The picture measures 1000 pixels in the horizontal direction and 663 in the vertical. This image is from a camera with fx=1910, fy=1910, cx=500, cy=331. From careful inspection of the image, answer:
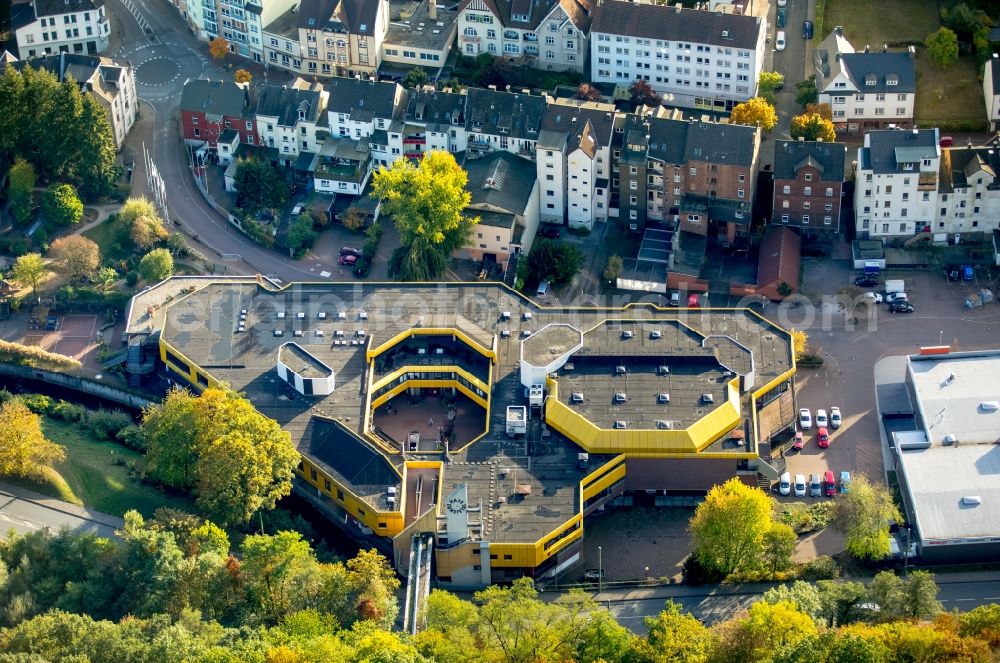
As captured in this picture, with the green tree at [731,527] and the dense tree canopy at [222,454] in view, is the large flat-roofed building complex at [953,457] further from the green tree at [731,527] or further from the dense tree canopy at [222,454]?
the dense tree canopy at [222,454]

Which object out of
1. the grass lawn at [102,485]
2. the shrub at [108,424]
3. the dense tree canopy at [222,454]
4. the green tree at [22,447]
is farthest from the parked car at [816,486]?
the green tree at [22,447]

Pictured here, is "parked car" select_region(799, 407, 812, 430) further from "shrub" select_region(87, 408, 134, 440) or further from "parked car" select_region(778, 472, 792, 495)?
"shrub" select_region(87, 408, 134, 440)

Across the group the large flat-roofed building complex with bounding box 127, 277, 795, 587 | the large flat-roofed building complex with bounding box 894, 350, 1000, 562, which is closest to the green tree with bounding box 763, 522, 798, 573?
the large flat-roofed building complex with bounding box 127, 277, 795, 587

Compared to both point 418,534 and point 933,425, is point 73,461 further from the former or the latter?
point 933,425

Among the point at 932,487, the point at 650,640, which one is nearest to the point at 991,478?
the point at 932,487

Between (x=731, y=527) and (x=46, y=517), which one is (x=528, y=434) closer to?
(x=731, y=527)
